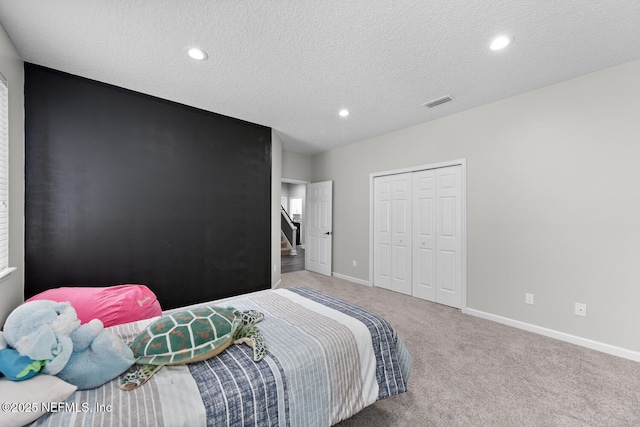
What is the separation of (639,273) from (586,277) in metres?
0.34

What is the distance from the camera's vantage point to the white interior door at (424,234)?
3.70 meters

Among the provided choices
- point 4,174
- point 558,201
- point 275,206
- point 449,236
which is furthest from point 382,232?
point 4,174

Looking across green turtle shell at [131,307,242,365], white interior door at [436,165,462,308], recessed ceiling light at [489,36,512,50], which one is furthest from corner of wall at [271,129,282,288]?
recessed ceiling light at [489,36,512,50]

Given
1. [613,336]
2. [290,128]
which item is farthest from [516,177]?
[290,128]

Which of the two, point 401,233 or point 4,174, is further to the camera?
point 401,233

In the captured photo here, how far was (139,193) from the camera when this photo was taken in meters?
2.87

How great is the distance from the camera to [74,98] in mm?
2506

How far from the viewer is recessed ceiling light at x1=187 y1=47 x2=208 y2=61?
211cm

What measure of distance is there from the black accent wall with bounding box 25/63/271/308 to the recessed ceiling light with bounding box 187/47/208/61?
3.63ft

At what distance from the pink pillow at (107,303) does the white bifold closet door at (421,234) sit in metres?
3.32

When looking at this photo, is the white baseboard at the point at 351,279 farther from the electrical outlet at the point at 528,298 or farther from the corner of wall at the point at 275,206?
the electrical outlet at the point at 528,298

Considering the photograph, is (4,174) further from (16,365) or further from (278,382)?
(278,382)

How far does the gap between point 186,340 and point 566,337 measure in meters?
3.41

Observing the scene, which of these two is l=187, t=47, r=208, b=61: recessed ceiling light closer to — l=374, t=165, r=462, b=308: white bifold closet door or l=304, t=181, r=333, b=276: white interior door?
l=374, t=165, r=462, b=308: white bifold closet door
